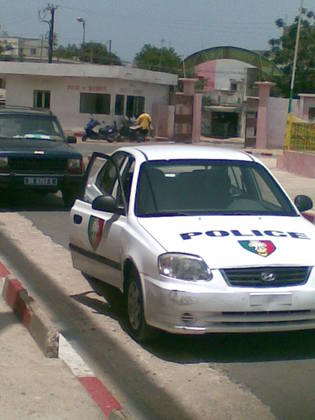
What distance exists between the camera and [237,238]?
6.20 meters

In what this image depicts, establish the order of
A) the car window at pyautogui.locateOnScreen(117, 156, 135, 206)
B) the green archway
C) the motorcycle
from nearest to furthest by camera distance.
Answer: the car window at pyautogui.locateOnScreen(117, 156, 135, 206)
the motorcycle
the green archway

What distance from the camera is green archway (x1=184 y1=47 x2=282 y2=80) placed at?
1914 inches

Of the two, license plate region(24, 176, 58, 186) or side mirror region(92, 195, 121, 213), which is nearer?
side mirror region(92, 195, 121, 213)

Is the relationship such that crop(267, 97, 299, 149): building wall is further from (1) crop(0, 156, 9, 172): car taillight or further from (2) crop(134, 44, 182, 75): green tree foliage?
(2) crop(134, 44, 182, 75): green tree foliage

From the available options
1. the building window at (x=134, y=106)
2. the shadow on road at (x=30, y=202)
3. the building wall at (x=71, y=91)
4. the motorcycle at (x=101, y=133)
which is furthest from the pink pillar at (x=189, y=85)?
the shadow on road at (x=30, y=202)

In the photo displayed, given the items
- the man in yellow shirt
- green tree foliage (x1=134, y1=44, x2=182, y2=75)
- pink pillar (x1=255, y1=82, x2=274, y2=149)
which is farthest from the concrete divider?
green tree foliage (x1=134, y1=44, x2=182, y2=75)

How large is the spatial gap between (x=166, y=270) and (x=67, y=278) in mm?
3122

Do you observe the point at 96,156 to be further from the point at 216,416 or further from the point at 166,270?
the point at 216,416

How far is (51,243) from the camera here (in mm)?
11102

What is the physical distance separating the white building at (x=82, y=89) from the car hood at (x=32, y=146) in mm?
27297

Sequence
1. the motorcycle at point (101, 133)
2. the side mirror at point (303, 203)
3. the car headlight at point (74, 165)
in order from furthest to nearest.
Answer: the motorcycle at point (101, 133), the car headlight at point (74, 165), the side mirror at point (303, 203)

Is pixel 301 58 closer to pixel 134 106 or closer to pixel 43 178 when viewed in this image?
pixel 134 106

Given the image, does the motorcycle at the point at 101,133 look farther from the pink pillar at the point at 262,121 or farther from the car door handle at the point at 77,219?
the car door handle at the point at 77,219

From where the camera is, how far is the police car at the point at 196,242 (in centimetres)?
584
